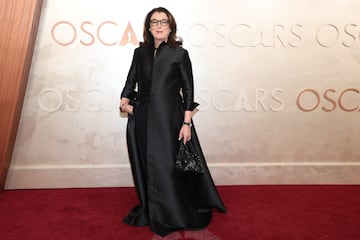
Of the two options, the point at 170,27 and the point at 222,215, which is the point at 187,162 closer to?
the point at 222,215

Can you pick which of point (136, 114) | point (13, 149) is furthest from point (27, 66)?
point (136, 114)

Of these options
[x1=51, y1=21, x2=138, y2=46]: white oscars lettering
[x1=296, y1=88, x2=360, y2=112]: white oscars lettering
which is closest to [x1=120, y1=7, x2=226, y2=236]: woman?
[x1=51, y1=21, x2=138, y2=46]: white oscars lettering

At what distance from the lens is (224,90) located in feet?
12.2

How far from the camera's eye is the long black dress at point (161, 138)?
2.62m

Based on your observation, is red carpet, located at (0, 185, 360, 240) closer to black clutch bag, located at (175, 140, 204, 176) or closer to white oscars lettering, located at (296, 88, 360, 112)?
black clutch bag, located at (175, 140, 204, 176)

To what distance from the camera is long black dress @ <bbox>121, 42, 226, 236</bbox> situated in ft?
8.59

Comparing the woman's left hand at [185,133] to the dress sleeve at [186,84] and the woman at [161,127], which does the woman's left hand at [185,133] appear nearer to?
the woman at [161,127]

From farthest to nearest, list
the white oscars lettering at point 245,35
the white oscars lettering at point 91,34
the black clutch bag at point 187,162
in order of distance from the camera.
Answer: the white oscars lettering at point 245,35
the white oscars lettering at point 91,34
the black clutch bag at point 187,162

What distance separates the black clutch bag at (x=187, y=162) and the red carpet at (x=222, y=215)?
46cm

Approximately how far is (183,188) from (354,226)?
4.47 ft

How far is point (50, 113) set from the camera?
3574mm

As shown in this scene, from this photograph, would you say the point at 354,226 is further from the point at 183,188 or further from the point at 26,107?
the point at 26,107

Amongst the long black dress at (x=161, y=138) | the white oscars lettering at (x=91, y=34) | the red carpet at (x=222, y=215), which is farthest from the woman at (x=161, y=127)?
the white oscars lettering at (x=91, y=34)

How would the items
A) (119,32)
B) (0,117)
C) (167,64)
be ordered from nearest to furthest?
(167,64), (0,117), (119,32)
